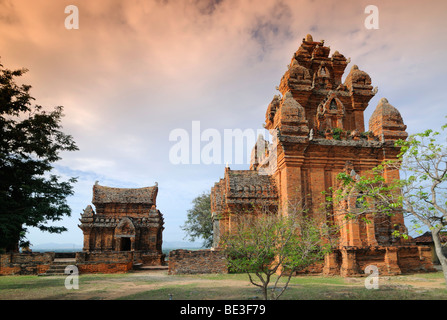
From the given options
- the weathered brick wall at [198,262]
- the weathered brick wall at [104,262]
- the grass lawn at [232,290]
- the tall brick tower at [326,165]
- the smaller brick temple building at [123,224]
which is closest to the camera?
the grass lawn at [232,290]

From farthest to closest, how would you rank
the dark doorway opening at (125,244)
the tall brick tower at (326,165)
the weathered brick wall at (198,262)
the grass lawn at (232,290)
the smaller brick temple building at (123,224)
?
the dark doorway opening at (125,244) → the smaller brick temple building at (123,224) → the weathered brick wall at (198,262) → the tall brick tower at (326,165) → the grass lawn at (232,290)

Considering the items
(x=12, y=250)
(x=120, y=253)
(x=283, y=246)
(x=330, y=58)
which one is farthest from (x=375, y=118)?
(x=12, y=250)

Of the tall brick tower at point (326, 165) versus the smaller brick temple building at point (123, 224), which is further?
the smaller brick temple building at point (123, 224)

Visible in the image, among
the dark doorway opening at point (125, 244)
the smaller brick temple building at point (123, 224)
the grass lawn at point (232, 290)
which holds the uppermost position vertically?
the smaller brick temple building at point (123, 224)

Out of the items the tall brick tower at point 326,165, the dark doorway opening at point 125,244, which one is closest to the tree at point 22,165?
the tall brick tower at point 326,165

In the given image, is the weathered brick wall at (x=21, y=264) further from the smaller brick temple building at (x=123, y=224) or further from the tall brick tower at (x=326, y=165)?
the tall brick tower at (x=326, y=165)

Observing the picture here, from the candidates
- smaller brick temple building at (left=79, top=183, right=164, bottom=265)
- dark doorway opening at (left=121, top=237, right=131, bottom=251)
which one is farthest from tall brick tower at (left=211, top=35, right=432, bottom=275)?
dark doorway opening at (left=121, top=237, right=131, bottom=251)

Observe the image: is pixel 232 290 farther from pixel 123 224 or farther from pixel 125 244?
pixel 125 244

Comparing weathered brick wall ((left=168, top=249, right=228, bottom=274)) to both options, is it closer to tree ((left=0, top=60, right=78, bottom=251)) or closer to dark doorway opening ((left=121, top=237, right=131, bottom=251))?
tree ((left=0, top=60, right=78, bottom=251))

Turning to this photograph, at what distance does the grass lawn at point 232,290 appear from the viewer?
375 inches

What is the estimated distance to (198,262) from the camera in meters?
15.6

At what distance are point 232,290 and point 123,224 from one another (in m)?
15.5

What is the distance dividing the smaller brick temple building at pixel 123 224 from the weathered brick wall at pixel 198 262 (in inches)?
318
